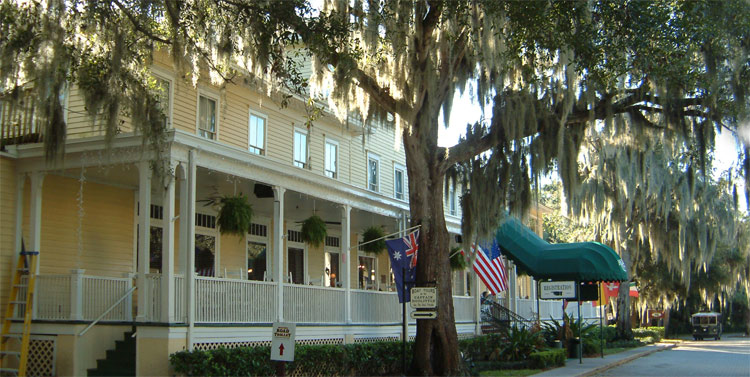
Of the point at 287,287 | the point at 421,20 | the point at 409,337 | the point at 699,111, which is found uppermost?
the point at 421,20

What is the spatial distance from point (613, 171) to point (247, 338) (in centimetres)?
1906

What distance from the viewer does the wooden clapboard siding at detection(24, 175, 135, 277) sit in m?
15.9

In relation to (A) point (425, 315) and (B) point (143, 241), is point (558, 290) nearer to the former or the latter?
(A) point (425, 315)

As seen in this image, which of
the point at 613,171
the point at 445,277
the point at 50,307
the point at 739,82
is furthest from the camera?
the point at 613,171

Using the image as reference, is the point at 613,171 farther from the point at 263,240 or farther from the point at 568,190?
the point at 263,240

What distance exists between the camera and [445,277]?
16.8 m

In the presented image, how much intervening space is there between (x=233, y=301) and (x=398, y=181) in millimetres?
13862

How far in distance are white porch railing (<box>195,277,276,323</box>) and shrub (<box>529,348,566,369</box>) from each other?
808 centimetres

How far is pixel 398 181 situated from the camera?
93.4 feet

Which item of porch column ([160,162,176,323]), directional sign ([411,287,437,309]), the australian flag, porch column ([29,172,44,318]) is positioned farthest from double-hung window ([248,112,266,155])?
directional sign ([411,287,437,309])

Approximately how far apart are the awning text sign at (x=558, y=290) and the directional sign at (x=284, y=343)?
13.4m

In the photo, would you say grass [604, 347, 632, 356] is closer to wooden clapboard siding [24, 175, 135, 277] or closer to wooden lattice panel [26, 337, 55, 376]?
wooden clapboard siding [24, 175, 135, 277]

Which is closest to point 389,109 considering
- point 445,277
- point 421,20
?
point 421,20

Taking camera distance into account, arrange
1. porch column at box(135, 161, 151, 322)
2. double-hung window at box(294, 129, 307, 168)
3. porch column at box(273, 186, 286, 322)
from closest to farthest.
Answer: porch column at box(135, 161, 151, 322), porch column at box(273, 186, 286, 322), double-hung window at box(294, 129, 307, 168)
